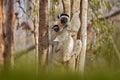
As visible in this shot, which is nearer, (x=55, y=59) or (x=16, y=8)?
(x=55, y=59)

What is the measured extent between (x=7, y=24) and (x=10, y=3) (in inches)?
7.0

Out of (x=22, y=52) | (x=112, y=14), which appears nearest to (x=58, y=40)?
(x=22, y=52)

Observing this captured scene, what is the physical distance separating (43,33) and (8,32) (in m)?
0.33

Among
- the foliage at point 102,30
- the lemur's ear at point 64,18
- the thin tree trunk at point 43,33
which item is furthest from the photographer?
the foliage at point 102,30

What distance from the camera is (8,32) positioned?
10.1 ft

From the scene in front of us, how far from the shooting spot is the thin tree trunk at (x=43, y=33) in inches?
115

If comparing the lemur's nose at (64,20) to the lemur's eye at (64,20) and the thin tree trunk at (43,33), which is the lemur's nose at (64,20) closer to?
the lemur's eye at (64,20)

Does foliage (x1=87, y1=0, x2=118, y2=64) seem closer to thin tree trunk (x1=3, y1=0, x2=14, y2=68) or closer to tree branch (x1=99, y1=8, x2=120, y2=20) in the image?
tree branch (x1=99, y1=8, x2=120, y2=20)

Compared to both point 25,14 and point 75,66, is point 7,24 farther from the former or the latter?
point 75,66

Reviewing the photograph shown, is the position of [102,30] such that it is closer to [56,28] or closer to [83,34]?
[83,34]

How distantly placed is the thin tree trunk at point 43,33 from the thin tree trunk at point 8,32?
0.27 meters

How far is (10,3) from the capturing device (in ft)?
10.2

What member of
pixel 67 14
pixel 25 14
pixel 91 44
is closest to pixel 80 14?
pixel 67 14

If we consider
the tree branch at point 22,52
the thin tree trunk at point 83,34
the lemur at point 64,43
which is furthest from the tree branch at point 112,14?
the tree branch at point 22,52
